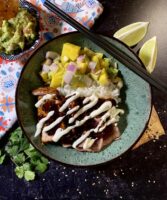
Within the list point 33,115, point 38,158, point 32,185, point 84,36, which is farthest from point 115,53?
point 32,185

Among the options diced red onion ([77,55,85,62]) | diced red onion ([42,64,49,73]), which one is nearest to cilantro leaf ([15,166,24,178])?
diced red onion ([42,64,49,73])

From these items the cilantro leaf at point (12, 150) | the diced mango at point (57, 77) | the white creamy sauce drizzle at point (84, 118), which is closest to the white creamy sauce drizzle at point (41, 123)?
the white creamy sauce drizzle at point (84, 118)

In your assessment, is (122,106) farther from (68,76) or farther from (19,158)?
(19,158)

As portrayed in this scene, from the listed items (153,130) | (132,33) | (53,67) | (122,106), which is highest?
(132,33)

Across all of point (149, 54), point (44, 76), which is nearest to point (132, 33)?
point (149, 54)

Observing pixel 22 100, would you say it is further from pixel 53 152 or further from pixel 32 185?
pixel 32 185

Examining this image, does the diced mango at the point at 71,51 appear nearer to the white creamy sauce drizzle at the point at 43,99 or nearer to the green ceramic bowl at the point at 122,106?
the green ceramic bowl at the point at 122,106

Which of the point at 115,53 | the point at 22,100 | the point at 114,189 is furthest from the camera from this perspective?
the point at 114,189
